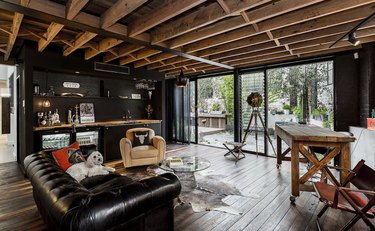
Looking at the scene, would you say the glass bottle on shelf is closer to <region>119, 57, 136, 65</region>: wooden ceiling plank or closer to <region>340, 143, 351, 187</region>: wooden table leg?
<region>119, 57, 136, 65</region>: wooden ceiling plank

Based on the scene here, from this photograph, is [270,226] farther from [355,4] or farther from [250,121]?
[250,121]

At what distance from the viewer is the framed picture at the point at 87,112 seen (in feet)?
17.4

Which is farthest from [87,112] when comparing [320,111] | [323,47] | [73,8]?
[320,111]

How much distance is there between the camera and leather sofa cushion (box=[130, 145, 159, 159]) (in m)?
4.34

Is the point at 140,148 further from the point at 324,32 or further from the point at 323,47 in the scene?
the point at 323,47

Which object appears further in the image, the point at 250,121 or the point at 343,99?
the point at 250,121

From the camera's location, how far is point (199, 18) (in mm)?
2832

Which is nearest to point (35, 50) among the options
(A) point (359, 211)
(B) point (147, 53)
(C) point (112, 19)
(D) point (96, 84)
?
(D) point (96, 84)

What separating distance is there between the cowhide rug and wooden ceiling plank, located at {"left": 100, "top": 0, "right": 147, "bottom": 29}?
2349 mm

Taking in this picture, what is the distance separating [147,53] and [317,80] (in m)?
4.17

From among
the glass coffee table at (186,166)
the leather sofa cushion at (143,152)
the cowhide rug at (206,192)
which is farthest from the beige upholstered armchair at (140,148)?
the glass coffee table at (186,166)

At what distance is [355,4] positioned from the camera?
93.8 inches

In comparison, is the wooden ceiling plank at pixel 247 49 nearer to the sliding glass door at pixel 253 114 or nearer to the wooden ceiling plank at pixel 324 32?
the wooden ceiling plank at pixel 324 32

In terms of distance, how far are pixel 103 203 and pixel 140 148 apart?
321cm
